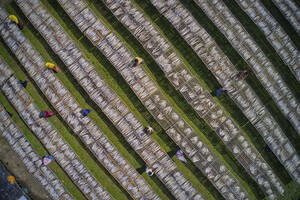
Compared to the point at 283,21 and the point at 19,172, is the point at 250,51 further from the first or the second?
the point at 19,172

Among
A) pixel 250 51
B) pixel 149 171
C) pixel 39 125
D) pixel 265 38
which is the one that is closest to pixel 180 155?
pixel 149 171

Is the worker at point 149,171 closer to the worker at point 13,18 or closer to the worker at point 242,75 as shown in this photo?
→ the worker at point 242,75

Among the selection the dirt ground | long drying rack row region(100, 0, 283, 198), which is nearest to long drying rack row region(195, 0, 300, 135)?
long drying rack row region(100, 0, 283, 198)

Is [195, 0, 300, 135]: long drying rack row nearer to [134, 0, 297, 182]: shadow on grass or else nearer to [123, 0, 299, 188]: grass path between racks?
[134, 0, 297, 182]: shadow on grass

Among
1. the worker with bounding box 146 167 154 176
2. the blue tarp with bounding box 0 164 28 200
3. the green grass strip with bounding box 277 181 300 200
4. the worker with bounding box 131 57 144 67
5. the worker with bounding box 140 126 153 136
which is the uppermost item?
the worker with bounding box 131 57 144 67

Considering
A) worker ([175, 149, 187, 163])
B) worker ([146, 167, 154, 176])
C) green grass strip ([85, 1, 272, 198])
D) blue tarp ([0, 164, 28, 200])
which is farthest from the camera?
blue tarp ([0, 164, 28, 200])

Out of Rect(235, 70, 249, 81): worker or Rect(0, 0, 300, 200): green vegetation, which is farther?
Rect(0, 0, 300, 200): green vegetation

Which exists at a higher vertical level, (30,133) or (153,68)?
(30,133)
